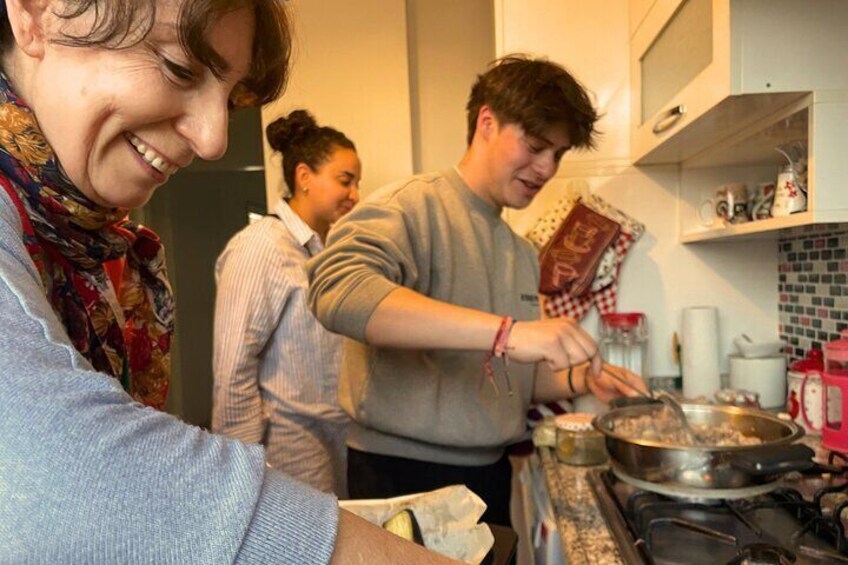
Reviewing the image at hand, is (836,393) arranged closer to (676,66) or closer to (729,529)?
(729,529)

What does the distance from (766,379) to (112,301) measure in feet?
4.84

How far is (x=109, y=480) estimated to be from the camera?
0.88 ft

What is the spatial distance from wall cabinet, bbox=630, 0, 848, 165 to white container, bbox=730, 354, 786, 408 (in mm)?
575

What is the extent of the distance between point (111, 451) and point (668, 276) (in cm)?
167

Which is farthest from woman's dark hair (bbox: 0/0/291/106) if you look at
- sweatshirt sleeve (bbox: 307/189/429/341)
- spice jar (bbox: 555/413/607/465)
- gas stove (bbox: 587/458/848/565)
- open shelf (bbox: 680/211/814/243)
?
spice jar (bbox: 555/413/607/465)

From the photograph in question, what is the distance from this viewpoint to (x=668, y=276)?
1711 millimetres

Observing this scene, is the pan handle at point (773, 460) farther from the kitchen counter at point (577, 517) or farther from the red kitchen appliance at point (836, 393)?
the red kitchen appliance at point (836, 393)

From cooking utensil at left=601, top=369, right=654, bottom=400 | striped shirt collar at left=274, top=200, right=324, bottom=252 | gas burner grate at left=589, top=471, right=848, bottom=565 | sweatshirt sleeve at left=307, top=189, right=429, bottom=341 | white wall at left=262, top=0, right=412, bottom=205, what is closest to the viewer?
gas burner grate at left=589, top=471, right=848, bottom=565

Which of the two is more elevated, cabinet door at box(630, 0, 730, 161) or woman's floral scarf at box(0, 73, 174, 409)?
cabinet door at box(630, 0, 730, 161)

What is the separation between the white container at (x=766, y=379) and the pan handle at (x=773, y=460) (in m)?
0.76

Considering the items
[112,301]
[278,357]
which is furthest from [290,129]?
[112,301]

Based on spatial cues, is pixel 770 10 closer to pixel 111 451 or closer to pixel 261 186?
pixel 111 451

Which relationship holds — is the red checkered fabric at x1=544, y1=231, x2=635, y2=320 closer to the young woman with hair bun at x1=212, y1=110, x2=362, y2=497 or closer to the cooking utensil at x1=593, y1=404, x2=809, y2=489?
the young woman with hair bun at x1=212, y1=110, x2=362, y2=497

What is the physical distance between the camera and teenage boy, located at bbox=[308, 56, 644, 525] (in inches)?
39.4
